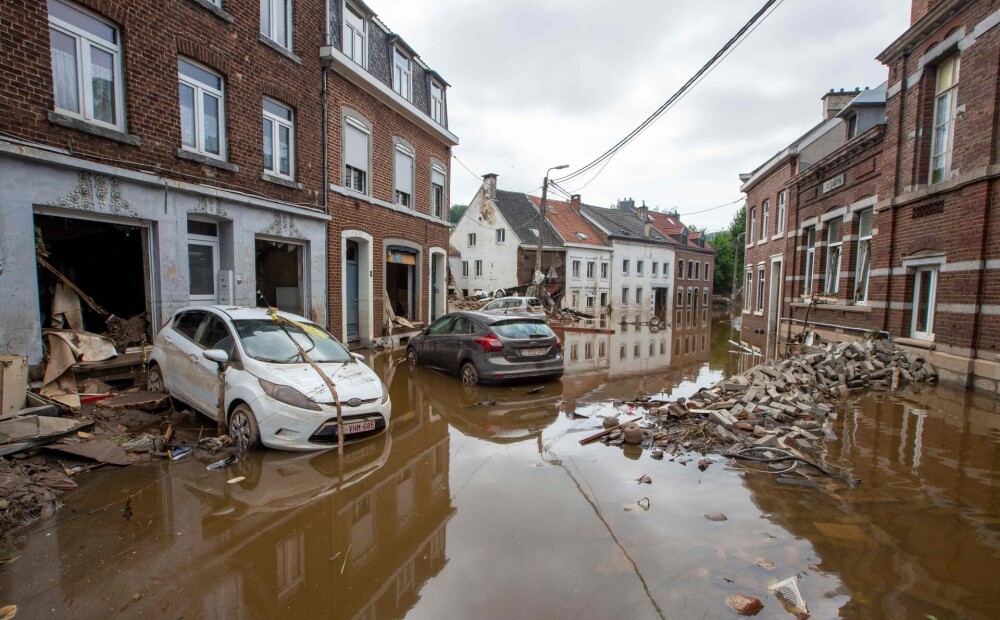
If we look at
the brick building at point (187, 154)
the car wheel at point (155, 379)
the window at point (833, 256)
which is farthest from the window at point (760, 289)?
the car wheel at point (155, 379)

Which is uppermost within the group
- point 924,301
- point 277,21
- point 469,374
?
point 277,21

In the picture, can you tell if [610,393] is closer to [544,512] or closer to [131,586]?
[544,512]

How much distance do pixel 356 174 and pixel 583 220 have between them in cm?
2793

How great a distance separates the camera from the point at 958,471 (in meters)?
5.00

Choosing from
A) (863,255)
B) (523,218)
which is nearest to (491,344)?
(863,255)

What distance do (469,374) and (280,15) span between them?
31.7 ft

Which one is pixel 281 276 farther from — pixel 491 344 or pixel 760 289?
pixel 760 289

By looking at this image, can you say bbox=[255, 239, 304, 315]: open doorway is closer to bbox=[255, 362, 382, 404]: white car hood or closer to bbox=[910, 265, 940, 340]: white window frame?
bbox=[255, 362, 382, 404]: white car hood

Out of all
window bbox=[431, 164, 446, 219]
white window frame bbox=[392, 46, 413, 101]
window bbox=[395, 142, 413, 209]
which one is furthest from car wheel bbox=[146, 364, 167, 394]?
window bbox=[431, 164, 446, 219]

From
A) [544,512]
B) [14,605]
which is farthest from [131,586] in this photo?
[544,512]

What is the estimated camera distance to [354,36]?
13445mm

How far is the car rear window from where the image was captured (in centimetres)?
897

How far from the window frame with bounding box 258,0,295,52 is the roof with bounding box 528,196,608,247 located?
25.5 meters

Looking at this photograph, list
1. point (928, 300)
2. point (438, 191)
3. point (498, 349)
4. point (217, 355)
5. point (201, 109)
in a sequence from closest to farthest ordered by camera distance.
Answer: point (217, 355) → point (498, 349) → point (201, 109) → point (928, 300) → point (438, 191)
